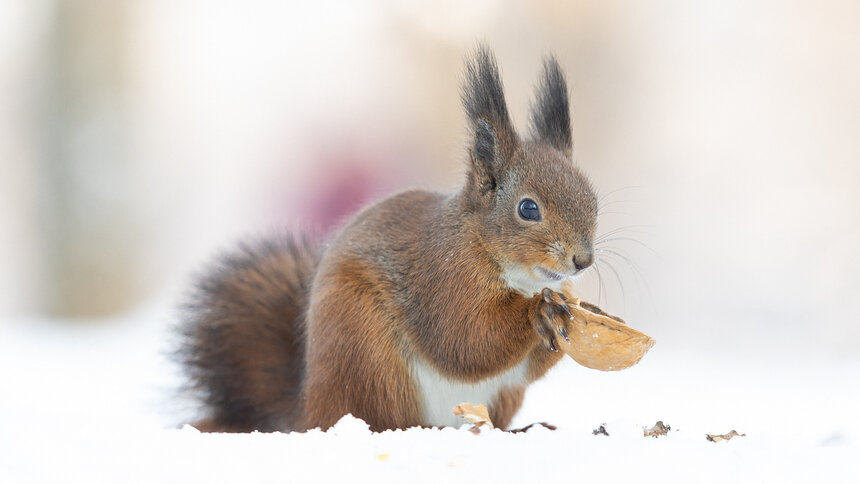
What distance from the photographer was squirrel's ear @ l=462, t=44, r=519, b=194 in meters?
1.42

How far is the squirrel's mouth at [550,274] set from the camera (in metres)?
1.31

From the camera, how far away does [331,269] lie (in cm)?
140

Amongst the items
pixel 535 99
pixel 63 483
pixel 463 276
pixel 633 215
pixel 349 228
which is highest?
pixel 633 215

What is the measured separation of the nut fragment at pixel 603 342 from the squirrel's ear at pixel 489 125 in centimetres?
31

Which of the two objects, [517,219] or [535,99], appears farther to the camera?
[535,99]

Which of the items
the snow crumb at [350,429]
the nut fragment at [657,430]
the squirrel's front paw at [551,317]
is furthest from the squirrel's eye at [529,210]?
the snow crumb at [350,429]

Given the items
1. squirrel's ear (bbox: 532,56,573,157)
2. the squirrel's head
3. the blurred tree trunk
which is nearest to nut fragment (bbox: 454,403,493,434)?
the squirrel's head

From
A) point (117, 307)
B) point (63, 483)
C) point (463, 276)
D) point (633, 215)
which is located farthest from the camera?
point (117, 307)

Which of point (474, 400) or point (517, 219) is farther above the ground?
point (517, 219)

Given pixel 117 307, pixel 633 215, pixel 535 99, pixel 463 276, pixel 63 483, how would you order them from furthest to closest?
pixel 117 307 → pixel 633 215 → pixel 535 99 → pixel 463 276 → pixel 63 483

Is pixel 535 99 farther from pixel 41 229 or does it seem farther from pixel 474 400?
pixel 41 229

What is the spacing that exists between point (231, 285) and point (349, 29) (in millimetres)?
2579

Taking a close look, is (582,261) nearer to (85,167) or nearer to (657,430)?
(657,430)

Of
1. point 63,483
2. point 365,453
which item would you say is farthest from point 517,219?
point 63,483
